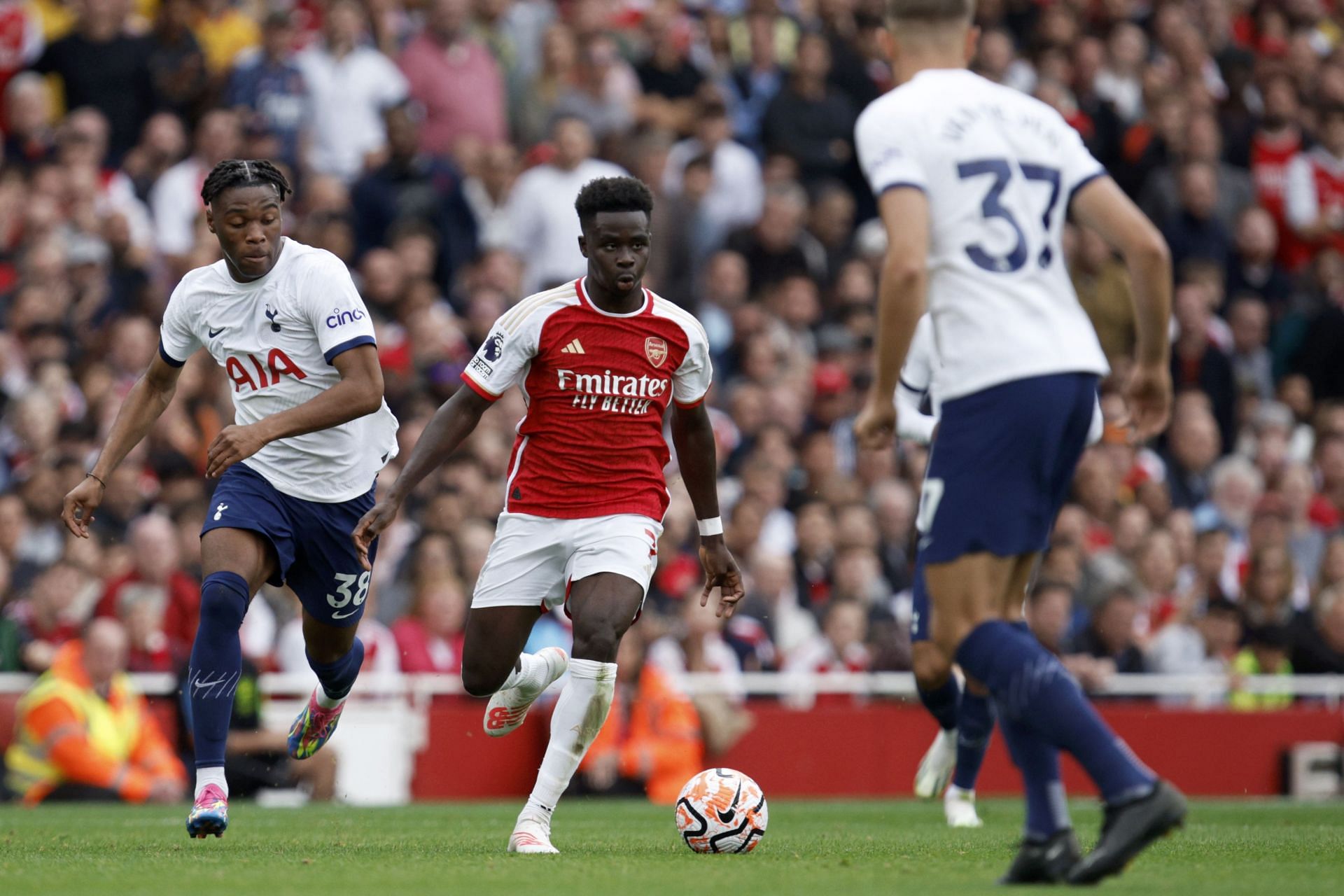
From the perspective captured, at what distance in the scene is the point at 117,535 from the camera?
1339 cm

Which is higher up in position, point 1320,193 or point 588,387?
point 1320,193

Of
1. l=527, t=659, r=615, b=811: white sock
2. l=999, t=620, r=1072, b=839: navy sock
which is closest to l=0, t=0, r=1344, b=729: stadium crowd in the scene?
l=527, t=659, r=615, b=811: white sock

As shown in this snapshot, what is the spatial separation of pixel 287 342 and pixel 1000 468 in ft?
12.0

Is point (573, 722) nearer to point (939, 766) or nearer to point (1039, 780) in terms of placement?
point (1039, 780)

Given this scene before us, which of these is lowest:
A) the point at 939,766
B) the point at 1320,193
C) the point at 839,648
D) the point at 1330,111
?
the point at 939,766

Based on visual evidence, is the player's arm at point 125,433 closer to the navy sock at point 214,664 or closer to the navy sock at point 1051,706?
the navy sock at point 214,664

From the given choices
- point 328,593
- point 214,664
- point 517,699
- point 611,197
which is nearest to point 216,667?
point 214,664

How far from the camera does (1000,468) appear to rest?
571 cm

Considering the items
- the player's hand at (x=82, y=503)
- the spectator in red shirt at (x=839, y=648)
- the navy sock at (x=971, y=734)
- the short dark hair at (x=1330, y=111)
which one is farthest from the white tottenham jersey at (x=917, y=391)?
the short dark hair at (x=1330, y=111)

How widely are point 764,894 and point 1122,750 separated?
1.11 m

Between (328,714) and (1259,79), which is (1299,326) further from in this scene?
(328,714)

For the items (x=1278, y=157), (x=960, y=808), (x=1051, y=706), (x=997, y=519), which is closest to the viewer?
(x=1051, y=706)

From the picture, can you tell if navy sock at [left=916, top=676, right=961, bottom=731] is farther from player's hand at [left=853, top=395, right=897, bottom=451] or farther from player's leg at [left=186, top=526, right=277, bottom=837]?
player's hand at [left=853, top=395, right=897, bottom=451]

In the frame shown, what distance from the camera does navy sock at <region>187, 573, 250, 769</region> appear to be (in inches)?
306
